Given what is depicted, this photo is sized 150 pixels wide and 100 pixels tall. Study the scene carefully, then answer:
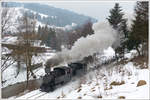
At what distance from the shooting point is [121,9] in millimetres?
28125

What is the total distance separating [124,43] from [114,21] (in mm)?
3943

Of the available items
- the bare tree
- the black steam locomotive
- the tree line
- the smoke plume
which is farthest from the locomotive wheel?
the tree line

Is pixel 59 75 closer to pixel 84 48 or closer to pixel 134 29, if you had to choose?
pixel 84 48

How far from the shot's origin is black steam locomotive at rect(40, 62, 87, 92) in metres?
14.7

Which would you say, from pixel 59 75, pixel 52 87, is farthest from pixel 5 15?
pixel 52 87

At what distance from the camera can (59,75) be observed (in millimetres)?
15422

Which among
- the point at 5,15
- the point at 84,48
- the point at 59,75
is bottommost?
the point at 59,75

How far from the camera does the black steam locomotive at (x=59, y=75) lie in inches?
577

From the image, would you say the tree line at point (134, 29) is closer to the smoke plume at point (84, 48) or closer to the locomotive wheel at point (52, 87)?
the smoke plume at point (84, 48)

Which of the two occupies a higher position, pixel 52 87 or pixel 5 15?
pixel 5 15

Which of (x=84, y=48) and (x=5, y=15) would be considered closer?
(x=5, y=15)

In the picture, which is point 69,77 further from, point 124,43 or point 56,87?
point 124,43

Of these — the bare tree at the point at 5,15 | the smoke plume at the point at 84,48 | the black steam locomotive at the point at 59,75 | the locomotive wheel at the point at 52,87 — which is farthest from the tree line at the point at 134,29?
the bare tree at the point at 5,15

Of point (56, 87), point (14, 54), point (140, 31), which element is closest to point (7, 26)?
point (14, 54)
